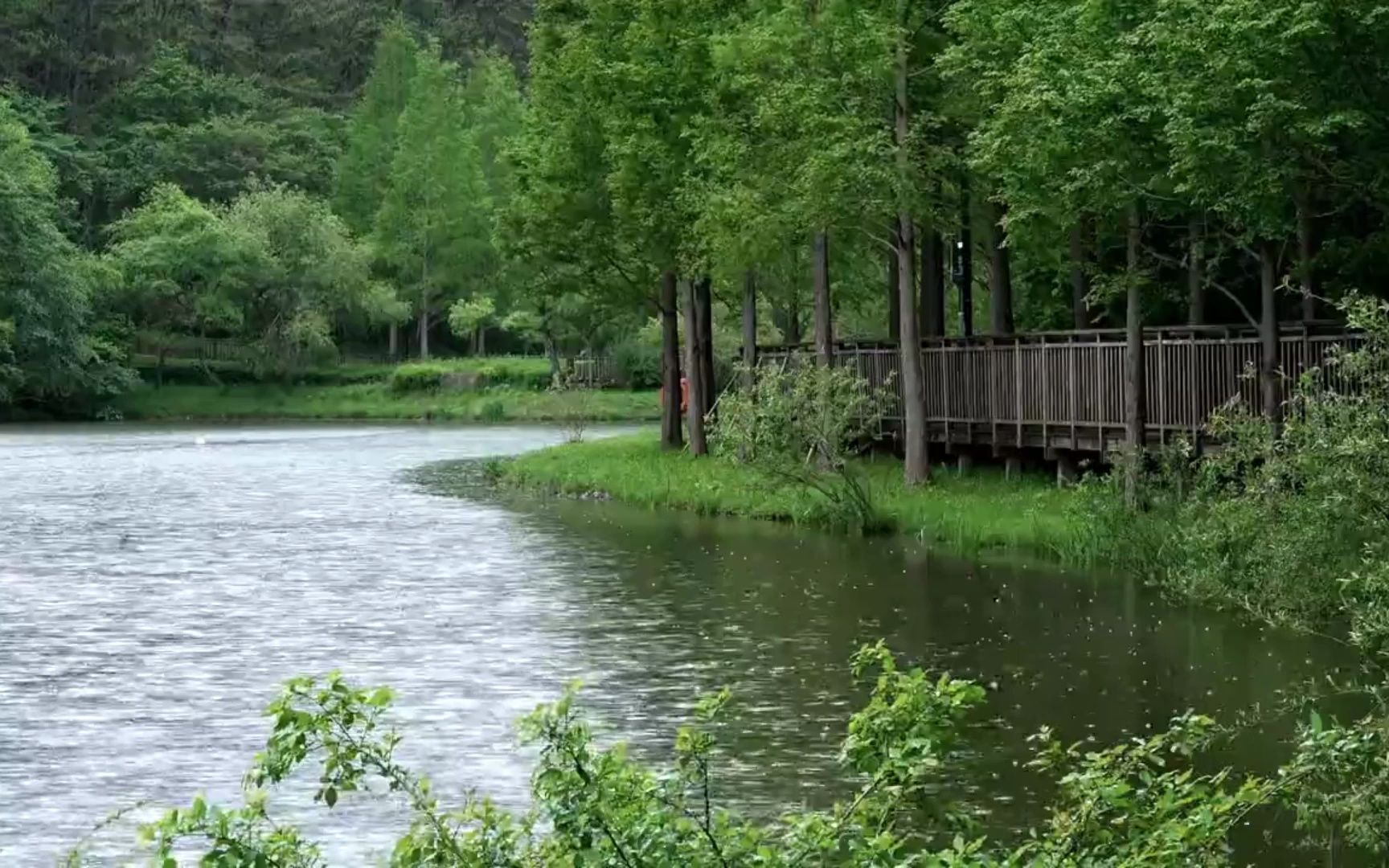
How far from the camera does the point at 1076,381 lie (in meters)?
30.0

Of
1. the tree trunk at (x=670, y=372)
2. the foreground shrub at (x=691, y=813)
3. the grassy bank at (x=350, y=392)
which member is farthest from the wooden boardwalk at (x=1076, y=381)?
the grassy bank at (x=350, y=392)

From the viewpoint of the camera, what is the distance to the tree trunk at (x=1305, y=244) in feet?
77.1

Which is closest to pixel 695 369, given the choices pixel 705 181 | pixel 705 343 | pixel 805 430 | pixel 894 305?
pixel 705 343

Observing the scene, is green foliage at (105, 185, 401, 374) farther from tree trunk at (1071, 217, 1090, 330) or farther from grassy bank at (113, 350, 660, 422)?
tree trunk at (1071, 217, 1090, 330)

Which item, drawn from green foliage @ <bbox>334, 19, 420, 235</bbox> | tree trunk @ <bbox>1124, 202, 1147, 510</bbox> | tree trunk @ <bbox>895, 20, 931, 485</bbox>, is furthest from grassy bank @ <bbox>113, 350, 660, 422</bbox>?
tree trunk @ <bbox>1124, 202, 1147, 510</bbox>

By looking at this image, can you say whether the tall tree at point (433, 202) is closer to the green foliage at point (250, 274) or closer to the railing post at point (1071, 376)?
the green foliage at point (250, 274)

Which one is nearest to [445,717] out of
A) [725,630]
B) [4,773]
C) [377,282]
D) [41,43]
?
[4,773]

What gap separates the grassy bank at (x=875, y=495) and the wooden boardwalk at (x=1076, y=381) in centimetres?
81

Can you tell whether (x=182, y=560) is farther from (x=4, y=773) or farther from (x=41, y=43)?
(x=41, y=43)

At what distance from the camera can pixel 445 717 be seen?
52.4 ft

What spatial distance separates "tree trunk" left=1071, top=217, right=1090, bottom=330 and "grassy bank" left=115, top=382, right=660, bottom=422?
137 ft

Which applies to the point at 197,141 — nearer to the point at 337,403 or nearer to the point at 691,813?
the point at 337,403

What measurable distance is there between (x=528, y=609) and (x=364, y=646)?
9.45 feet

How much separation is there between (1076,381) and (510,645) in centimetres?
1258
